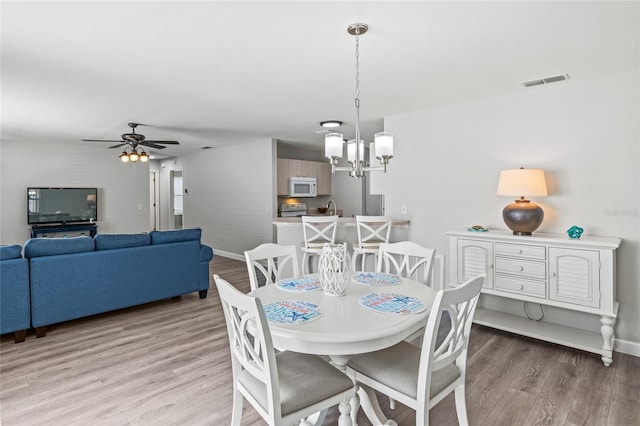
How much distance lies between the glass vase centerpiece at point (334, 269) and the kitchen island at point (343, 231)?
2.26m

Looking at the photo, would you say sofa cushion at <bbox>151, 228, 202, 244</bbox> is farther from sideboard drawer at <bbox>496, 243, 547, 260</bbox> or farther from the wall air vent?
the wall air vent

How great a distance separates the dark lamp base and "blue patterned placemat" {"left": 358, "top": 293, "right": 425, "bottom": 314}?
1.85 m

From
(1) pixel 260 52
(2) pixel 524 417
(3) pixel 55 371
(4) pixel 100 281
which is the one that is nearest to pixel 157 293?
(4) pixel 100 281

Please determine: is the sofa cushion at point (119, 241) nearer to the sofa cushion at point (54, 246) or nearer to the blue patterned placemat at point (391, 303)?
the sofa cushion at point (54, 246)

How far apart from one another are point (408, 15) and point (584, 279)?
7.95 feet

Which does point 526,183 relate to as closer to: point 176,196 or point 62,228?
point 62,228

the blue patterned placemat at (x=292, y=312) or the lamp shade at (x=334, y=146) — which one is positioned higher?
the lamp shade at (x=334, y=146)

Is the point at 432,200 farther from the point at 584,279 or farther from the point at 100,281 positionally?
the point at 100,281

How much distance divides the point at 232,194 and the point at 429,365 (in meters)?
6.47

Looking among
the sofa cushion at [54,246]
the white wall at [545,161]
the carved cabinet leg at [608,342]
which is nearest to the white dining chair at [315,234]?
the white wall at [545,161]

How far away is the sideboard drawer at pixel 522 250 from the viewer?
304cm

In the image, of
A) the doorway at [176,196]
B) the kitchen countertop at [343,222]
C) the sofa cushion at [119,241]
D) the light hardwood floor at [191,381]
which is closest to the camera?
the light hardwood floor at [191,381]

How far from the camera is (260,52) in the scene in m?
2.61

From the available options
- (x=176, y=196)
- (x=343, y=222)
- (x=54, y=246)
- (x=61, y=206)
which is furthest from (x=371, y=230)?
(x=176, y=196)
